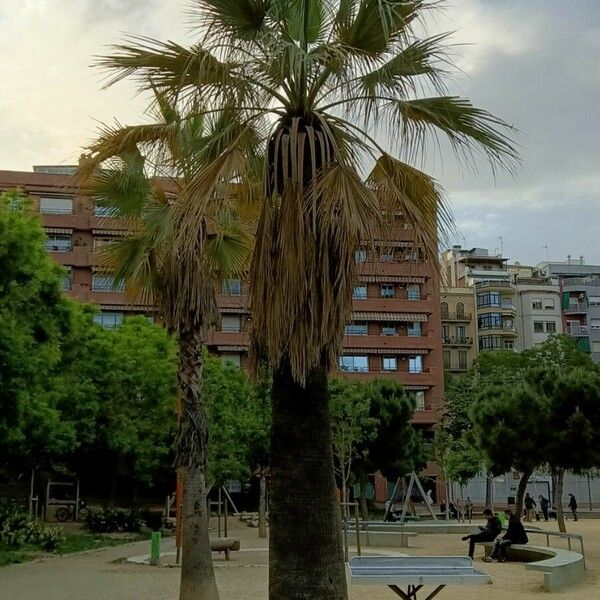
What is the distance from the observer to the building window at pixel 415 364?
71.2 metres

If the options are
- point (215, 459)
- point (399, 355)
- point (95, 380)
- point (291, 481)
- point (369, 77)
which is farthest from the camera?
point (399, 355)

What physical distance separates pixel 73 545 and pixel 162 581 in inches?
433

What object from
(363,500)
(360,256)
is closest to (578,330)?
(363,500)

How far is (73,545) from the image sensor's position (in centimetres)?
2778

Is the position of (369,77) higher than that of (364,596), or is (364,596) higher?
(369,77)

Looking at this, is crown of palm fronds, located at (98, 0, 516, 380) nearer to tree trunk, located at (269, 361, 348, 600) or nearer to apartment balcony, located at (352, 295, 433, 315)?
tree trunk, located at (269, 361, 348, 600)

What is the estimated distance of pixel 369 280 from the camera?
8.71 metres

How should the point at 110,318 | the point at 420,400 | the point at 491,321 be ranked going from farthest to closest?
the point at 491,321 < the point at 420,400 < the point at 110,318

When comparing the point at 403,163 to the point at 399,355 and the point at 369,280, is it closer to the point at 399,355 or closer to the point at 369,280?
the point at 369,280

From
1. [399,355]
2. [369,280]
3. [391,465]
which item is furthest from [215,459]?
[399,355]

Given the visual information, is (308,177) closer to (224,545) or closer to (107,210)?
(107,210)

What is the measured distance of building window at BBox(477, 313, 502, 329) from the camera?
86.8 m

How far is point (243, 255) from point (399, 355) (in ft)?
191

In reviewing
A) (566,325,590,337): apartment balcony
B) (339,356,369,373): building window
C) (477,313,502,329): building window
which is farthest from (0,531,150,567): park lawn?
(566,325,590,337): apartment balcony
